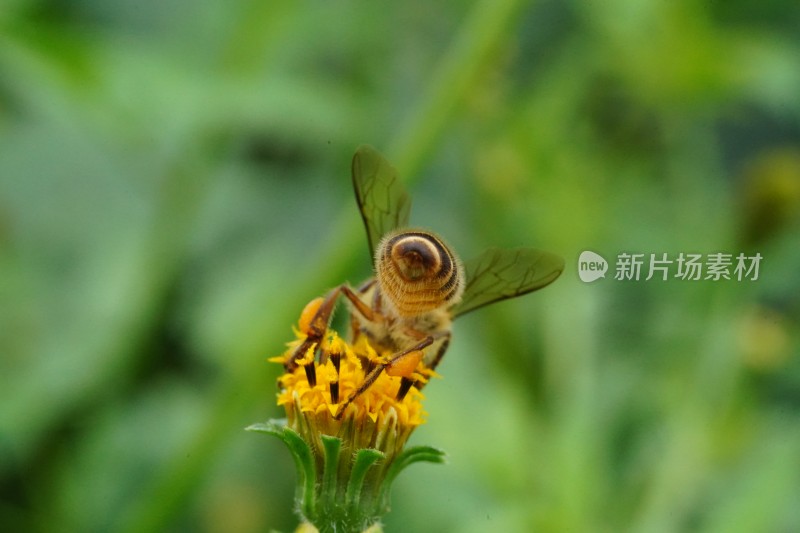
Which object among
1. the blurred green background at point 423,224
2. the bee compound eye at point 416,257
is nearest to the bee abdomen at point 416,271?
the bee compound eye at point 416,257

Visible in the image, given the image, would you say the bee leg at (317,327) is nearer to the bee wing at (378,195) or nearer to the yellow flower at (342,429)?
the yellow flower at (342,429)

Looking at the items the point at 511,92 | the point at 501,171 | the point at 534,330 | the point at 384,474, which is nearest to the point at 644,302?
the point at 534,330

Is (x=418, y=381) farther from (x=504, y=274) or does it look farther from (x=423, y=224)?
(x=423, y=224)

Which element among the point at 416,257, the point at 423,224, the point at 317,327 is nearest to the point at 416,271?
the point at 416,257

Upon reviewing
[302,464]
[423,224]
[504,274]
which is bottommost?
[302,464]

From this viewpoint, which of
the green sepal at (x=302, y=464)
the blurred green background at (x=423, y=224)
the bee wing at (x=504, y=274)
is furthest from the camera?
the blurred green background at (x=423, y=224)

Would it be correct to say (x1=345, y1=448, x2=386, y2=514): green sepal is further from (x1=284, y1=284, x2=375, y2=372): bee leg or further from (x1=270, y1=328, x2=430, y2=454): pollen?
(x1=284, y1=284, x2=375, y2=372): bee leg

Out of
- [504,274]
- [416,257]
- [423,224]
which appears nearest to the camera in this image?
[416,257]
